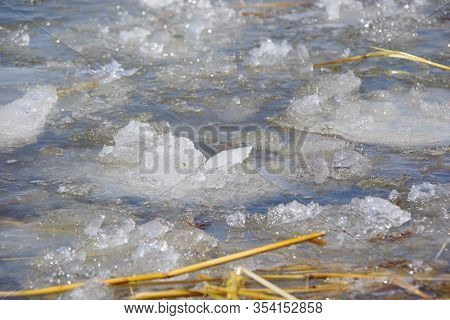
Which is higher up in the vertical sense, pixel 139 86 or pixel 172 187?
pixel 139 86

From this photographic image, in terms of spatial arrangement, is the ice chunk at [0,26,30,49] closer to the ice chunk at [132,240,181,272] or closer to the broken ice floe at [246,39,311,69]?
the broken ice floe at [246,39,311,69]

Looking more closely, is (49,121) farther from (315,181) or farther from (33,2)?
(33,2)

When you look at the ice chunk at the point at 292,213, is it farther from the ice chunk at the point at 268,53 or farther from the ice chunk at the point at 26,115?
the ice chunk at the point at 268,53

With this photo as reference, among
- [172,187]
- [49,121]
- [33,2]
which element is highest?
[33,2]

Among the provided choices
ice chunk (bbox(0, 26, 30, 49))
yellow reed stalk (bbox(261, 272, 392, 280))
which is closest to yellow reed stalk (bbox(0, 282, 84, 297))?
yellow reed stalk (bbox(261, 272, 392, 280))

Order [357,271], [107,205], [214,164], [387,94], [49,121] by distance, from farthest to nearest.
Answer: [387,94], [49,121], [214,164], [107,205], [357,271]

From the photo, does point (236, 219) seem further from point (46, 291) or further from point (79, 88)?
point (79, 88)
